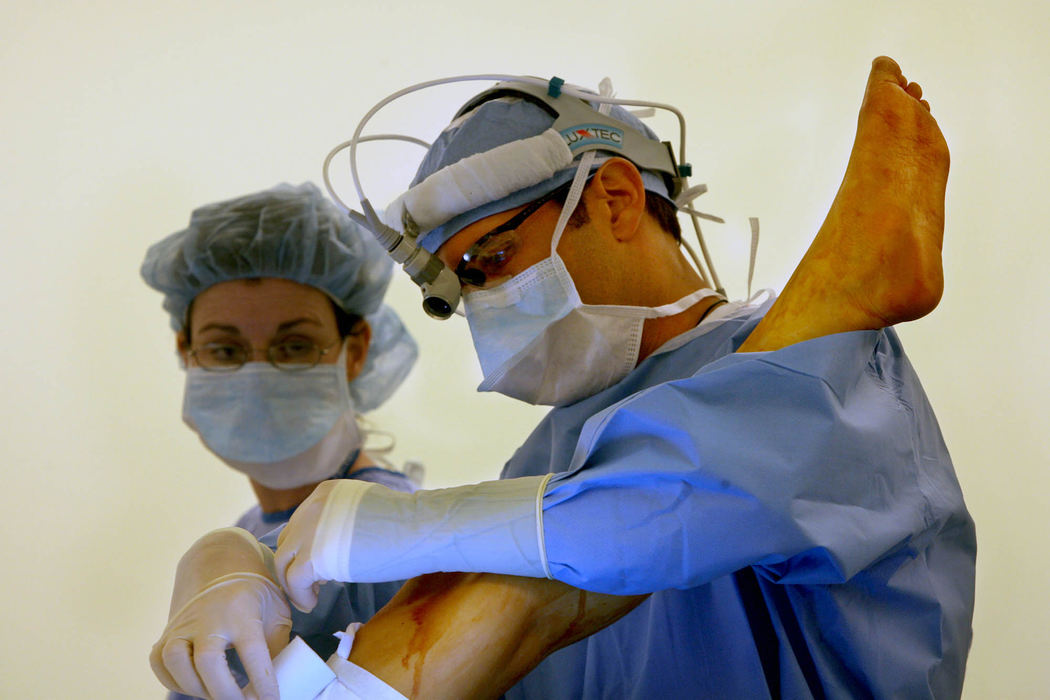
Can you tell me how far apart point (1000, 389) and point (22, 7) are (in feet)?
7.50

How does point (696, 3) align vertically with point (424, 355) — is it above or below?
above

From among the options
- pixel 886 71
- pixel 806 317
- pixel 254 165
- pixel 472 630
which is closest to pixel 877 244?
pixel 806 317

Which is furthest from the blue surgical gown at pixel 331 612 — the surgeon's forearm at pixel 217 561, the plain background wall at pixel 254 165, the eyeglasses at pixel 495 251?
the plain background wall at pixel 254 165

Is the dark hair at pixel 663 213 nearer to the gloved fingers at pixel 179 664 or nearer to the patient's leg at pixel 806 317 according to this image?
the patient's leg at pixel 806 317

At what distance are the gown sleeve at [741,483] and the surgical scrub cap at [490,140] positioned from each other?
483mm

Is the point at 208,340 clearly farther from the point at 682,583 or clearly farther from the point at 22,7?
the point at 682,583

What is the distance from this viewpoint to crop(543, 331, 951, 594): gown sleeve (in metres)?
0.77

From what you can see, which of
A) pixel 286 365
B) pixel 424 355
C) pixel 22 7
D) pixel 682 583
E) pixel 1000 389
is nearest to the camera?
pixel 682 583

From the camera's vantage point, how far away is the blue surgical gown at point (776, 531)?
78cm

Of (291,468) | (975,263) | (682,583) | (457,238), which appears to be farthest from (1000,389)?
(291,468)

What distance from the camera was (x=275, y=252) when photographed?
75.3 inches

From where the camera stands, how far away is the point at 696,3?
6.48 feet

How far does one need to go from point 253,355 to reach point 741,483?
1.35 m

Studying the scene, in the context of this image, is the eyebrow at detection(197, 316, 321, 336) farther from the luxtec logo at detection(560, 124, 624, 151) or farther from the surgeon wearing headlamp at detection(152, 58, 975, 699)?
the surgeon wearing headlamp at detection(152, 58, 975, 699)
